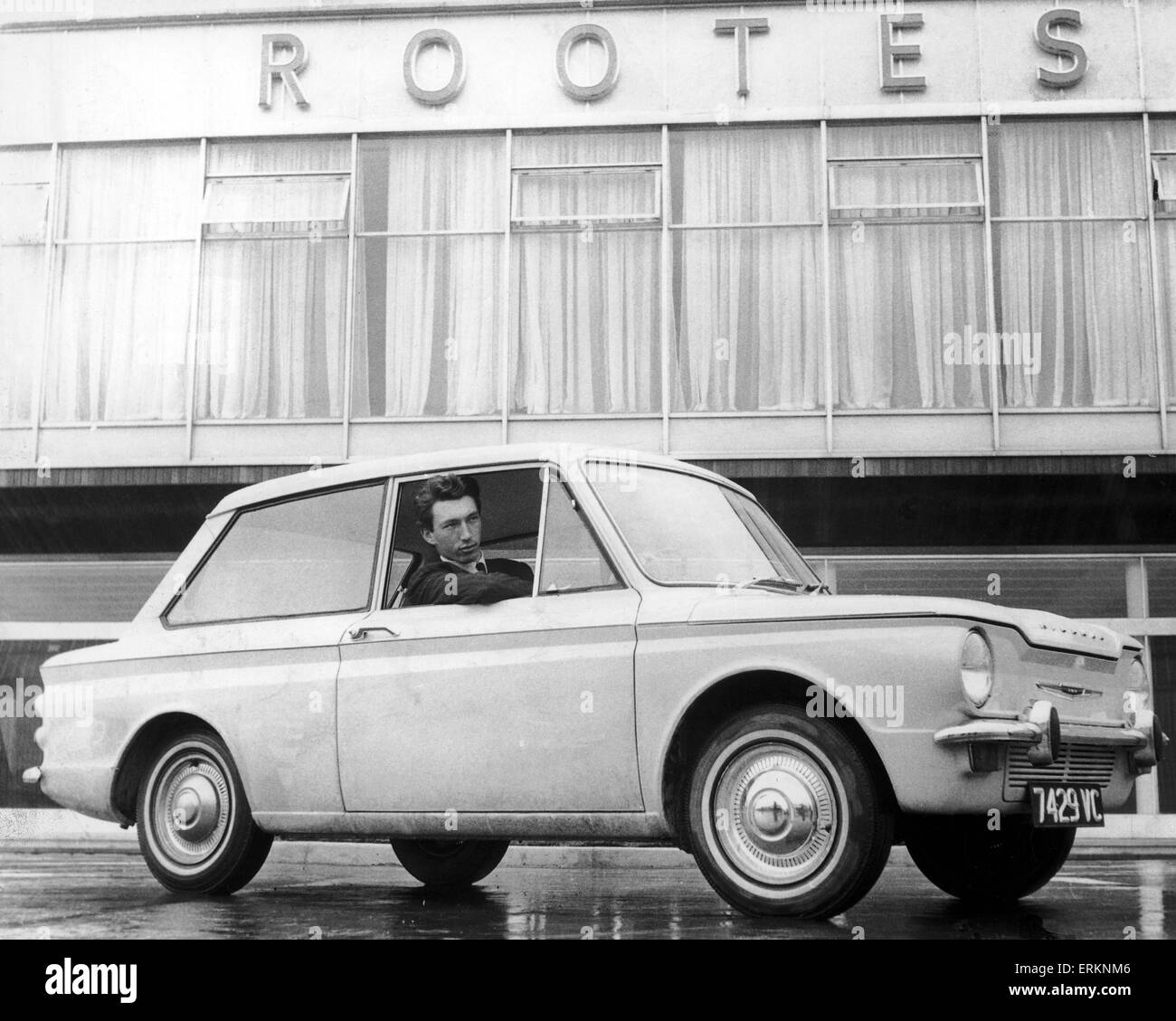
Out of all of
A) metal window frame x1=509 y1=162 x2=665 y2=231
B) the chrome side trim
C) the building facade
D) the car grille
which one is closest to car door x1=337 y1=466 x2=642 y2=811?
the chrome side trim

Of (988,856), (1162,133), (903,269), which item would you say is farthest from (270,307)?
(988,856)

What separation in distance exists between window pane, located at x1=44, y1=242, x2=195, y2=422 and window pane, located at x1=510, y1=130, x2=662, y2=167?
3.46 m

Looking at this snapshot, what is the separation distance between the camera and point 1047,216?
1340cm

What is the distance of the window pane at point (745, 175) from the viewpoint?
44.7 ft

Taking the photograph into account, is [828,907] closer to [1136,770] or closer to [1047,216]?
[1136,770]

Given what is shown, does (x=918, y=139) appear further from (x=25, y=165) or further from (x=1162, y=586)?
(x=25, y=165)

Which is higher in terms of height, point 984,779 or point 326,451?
point 326,451

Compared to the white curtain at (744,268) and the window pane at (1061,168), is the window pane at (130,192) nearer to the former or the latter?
the white curtain at (744,268)

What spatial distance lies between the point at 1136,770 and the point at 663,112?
374 inches

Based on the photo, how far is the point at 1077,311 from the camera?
13336 millimetres

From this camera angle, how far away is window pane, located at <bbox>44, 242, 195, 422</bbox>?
13.9 m

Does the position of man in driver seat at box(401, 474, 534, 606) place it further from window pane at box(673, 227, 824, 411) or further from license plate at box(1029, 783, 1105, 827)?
window pane at box(673, 227, 824, 411)

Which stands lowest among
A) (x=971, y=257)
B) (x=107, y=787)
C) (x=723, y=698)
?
(x=107, y=787)
